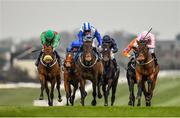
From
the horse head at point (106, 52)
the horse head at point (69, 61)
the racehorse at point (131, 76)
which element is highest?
the horse head at point (106, 52)

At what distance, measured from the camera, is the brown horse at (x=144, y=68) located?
106ft

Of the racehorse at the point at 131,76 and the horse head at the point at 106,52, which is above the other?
the horse head at the point at 106,52

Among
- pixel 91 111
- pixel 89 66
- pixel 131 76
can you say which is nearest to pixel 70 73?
pixel 131 76

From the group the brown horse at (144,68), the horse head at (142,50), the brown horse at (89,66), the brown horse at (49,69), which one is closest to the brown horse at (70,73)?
the brown horse at (49,69)

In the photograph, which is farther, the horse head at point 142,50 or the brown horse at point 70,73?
the brown horse at point 70,73

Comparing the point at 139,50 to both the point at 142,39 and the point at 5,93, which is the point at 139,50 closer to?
the point at 142,39

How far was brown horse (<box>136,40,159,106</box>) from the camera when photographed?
106 ft

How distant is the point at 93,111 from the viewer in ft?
91.0

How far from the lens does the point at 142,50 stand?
32.4 metres

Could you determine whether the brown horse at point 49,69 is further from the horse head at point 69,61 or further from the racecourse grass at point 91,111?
the racecourse grass at point 91,111

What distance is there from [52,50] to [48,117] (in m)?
6.63

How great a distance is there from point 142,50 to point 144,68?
0.75 meters

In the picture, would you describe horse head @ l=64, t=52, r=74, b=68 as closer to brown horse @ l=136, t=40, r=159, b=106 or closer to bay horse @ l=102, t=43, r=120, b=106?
bay horse @ l=102, t=43, r=120, b=106

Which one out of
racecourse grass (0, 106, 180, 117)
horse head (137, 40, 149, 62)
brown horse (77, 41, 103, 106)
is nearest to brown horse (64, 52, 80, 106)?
brown horse (77, 41, 103, 106)
